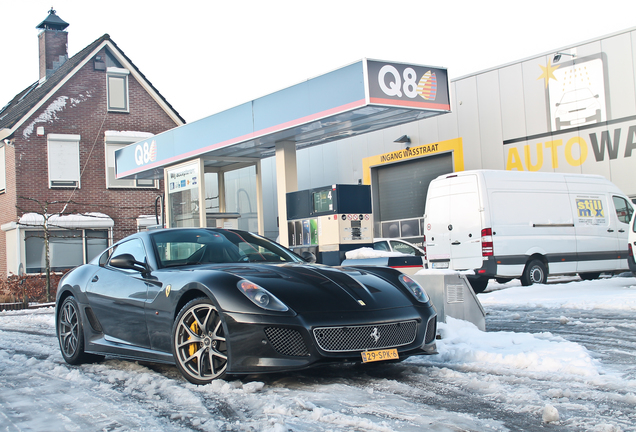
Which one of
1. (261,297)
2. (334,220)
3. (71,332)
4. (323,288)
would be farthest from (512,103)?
(261,297)

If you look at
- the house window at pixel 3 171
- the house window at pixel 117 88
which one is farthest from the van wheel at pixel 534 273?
the house window at pixel 3 171

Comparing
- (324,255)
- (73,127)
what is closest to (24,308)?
(324,255)

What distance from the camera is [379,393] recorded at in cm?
438

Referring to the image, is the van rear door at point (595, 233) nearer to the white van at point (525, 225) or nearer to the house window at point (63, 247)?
the white van at point (525, 225)

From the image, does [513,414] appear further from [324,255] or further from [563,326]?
[324,255]

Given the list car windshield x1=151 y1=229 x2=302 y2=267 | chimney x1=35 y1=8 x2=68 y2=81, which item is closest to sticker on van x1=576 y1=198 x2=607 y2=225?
car windshield x1=151 y1=229 x2=302 y2=267

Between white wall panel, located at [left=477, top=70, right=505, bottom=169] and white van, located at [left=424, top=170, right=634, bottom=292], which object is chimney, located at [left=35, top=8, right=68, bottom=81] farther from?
white van, located at [left=424, top=170, right=634, bottom=292]

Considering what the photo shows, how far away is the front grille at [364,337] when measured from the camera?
457 centimetres

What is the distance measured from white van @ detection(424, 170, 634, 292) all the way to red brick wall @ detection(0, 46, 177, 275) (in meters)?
15.1

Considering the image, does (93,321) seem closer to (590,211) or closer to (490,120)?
(590,211)

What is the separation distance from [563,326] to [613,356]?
2.16 m

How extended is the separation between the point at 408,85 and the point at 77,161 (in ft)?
55.8

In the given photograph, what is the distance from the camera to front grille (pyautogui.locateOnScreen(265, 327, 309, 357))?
451 cm

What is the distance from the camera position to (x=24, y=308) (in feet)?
56.3
